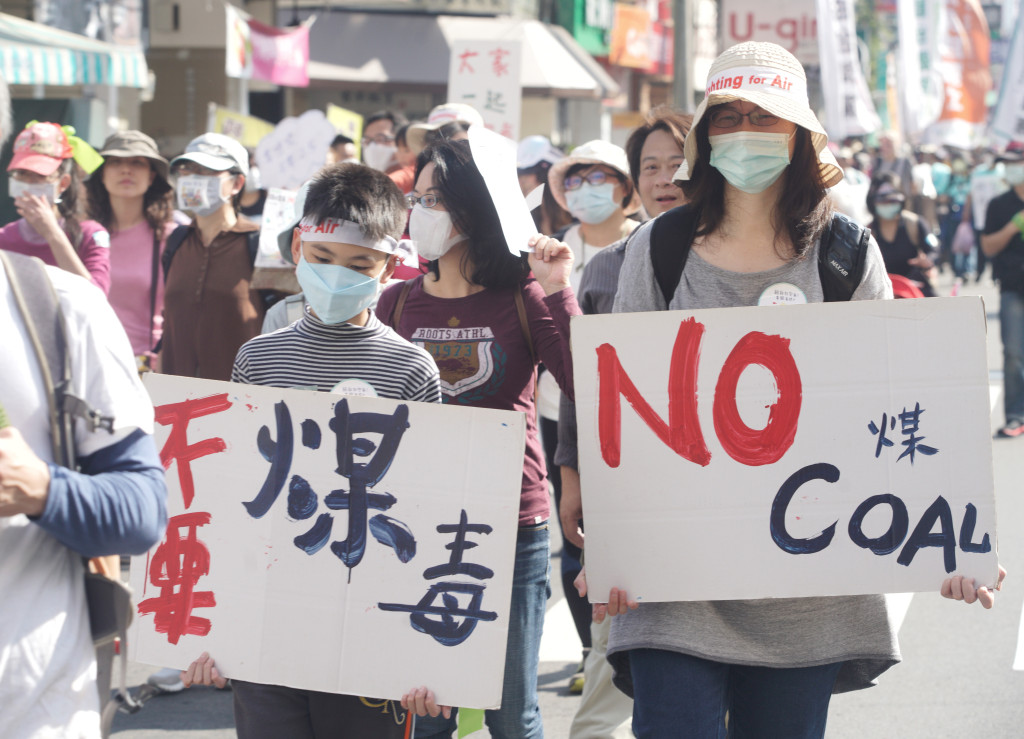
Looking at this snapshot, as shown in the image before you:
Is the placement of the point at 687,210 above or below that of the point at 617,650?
above

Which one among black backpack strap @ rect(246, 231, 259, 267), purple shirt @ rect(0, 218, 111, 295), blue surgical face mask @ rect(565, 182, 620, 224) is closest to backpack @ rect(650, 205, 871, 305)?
blue surgical face mask @ rect(565, 182, 620, 224)

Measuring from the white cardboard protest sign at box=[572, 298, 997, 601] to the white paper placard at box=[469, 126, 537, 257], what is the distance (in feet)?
1.59

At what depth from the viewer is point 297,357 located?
3.07m

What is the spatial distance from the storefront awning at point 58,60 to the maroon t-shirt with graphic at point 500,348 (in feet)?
26.9

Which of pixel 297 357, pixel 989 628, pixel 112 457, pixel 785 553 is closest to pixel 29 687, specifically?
pixel 112 457

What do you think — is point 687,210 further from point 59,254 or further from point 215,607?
point 59,254

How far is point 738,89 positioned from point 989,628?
11.8ft

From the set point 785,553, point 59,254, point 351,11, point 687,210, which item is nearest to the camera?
point 785,553

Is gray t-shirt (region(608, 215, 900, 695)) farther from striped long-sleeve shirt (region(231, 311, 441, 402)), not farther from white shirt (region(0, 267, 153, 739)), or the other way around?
white shirt (region(0, 267, 153, 739))

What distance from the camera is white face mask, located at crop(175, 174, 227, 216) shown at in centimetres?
560

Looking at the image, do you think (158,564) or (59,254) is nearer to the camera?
(158,564)

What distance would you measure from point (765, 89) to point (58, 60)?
32.1 ft

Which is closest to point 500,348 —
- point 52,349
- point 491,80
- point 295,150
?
point 52,349

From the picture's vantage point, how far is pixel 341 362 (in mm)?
3047
